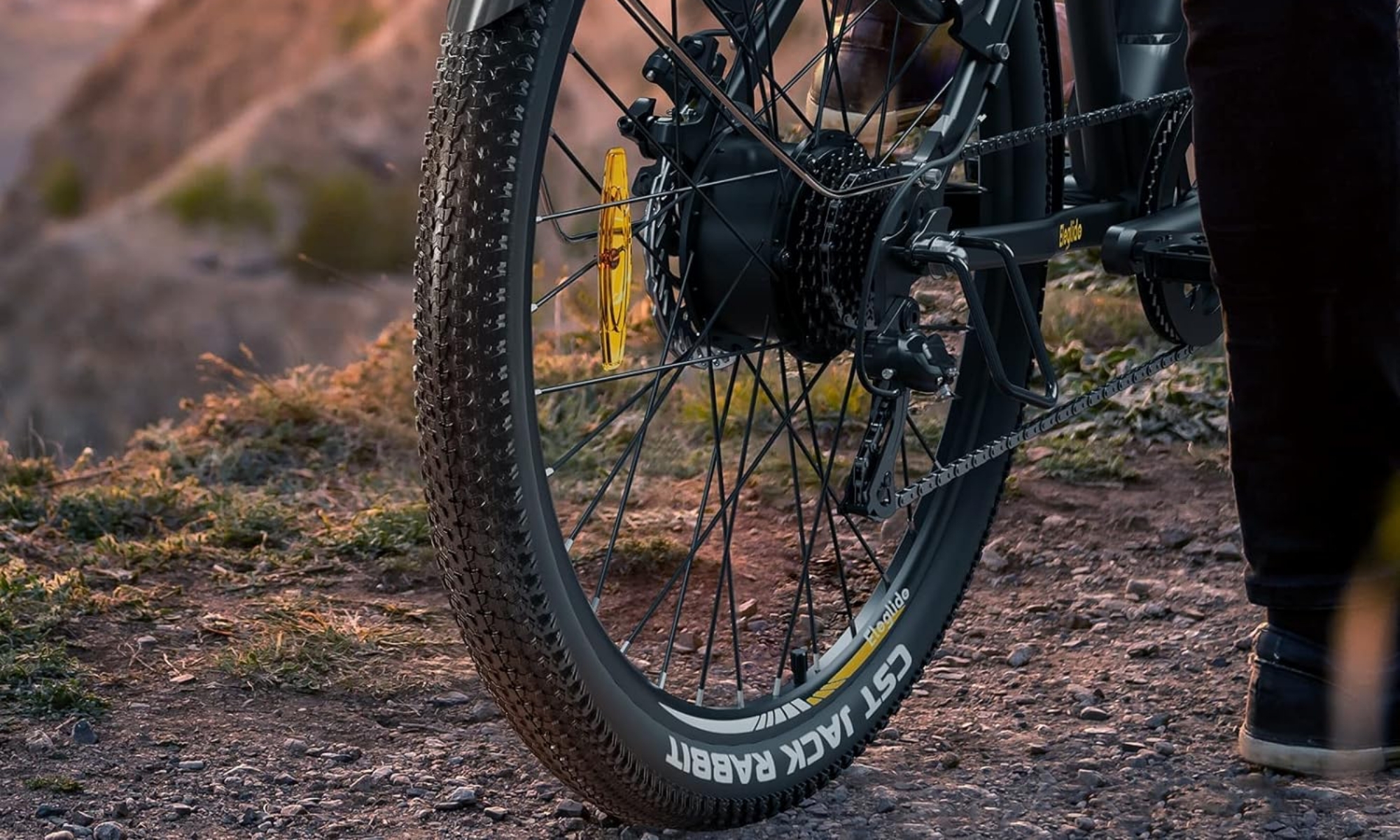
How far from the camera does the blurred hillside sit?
9969 millimetres

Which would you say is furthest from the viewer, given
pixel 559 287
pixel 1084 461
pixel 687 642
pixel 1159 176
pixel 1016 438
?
pixel 1084 461

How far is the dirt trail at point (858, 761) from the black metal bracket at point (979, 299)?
0.50 metres

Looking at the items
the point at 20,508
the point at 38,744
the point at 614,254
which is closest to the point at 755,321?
the point at 614,254

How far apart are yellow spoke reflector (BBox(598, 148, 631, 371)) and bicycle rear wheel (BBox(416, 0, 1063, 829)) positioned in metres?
0.02

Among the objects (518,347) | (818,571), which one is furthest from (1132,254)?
(518,347)

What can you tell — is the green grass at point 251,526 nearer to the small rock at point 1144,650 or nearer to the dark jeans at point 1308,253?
the small rock at point 1144,650

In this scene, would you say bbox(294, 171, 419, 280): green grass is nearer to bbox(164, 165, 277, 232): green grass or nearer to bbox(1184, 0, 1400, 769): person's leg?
bbox(164, 165, 277, 232): green grass

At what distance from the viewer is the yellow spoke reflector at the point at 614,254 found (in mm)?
2066

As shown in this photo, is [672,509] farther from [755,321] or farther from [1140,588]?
[755,321]

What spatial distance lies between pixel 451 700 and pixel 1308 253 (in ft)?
4.49

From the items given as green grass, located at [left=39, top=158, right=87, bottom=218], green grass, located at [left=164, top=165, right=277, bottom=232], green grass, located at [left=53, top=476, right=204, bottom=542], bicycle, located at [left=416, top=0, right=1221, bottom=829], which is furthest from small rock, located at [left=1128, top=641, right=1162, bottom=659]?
green grass, located at [left=39, top=158, right=87, bottom=218]

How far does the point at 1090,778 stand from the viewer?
238 cm

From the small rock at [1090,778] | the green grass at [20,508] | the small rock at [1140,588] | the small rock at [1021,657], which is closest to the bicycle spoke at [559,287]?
the small rock at [1090,778]

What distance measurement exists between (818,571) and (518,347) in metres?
1.50
